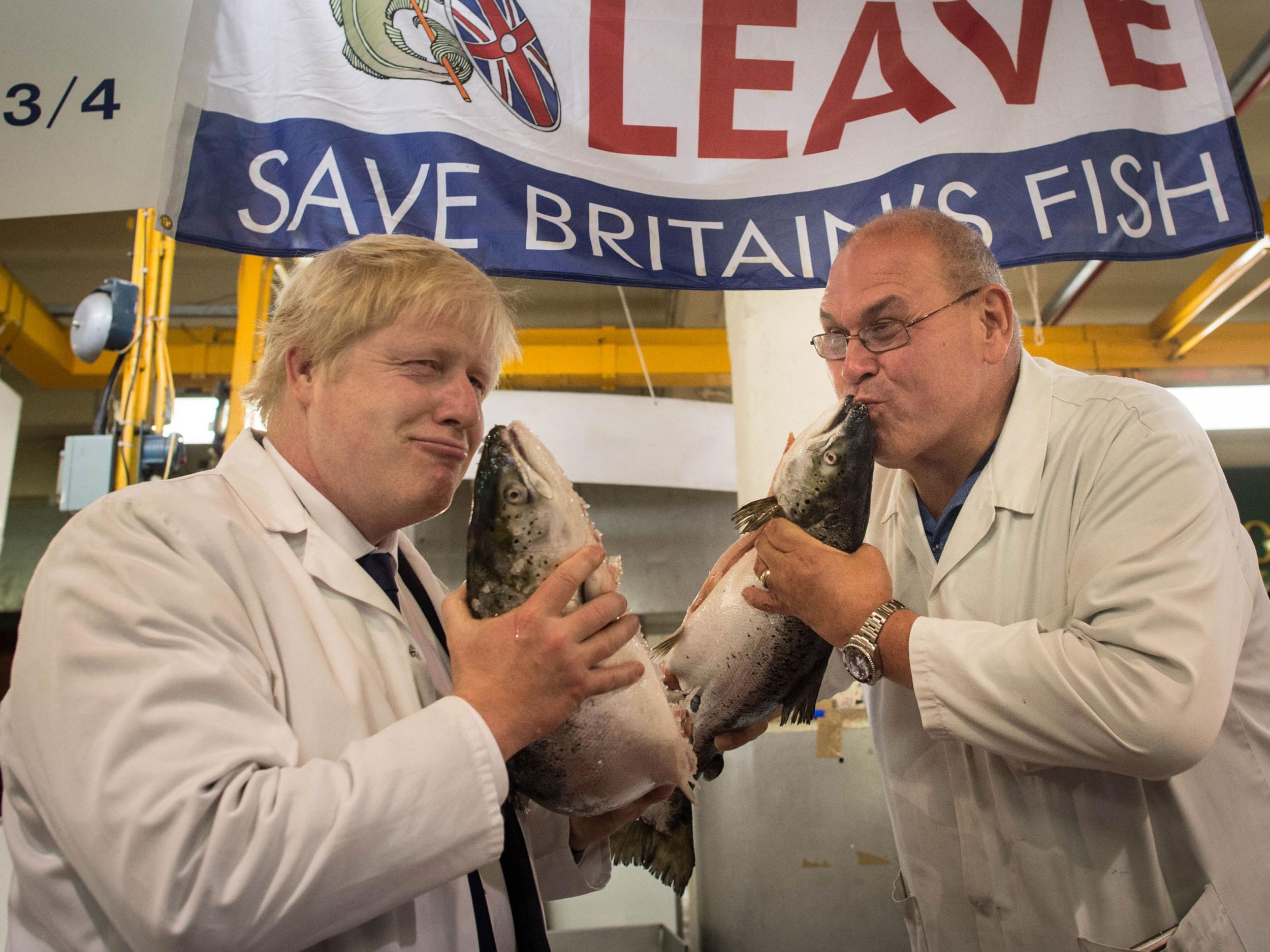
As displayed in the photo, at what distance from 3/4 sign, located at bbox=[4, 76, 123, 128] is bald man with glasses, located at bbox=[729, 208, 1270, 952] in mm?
2185

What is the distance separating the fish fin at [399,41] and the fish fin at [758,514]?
1.78m

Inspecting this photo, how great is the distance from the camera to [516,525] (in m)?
1.64

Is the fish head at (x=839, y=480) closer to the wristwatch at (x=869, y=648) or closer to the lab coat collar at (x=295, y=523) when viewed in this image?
the wristwatch at (x=869, y=648)

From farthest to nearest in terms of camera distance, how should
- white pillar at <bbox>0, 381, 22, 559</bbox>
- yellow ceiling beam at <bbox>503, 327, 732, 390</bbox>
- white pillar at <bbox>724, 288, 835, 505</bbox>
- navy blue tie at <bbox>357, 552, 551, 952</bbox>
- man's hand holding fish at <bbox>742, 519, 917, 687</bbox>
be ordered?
yellow ceiling beam at <bbox>503, 327, 732, 390</bbox> → white pillar at <bbox>0, 381, 22, 559</bbox> → white pillar at <bbox>724, 288, 835, 505</bbox> → man's hand holding fish at <bbox>742, 519, 917, 687</bbox> → navy blue tie at <bbox>357, 552, 551, 952</bbox>

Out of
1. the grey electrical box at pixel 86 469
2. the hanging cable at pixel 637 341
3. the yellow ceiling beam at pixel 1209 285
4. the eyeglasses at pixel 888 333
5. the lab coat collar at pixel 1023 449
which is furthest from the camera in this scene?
the yellow ceiling beam at pixel 1209 285

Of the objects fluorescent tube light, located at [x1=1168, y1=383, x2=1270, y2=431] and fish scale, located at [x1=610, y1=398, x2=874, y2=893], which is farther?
fluorescent tube light, located at [x1=1168, y1=383, x2=1270, y2=431]

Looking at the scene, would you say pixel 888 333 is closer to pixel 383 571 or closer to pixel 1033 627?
pixel 1033 627

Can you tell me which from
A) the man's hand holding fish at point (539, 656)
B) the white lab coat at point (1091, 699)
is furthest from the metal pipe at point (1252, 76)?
the man's hand holding fish at point (539, 656)

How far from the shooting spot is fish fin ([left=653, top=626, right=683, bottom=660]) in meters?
2.15

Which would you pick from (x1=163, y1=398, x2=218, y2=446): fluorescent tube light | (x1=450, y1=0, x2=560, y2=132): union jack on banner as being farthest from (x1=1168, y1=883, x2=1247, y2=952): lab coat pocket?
(x1=163, y1=398, x2=218, y2=446): fluorescent tube light

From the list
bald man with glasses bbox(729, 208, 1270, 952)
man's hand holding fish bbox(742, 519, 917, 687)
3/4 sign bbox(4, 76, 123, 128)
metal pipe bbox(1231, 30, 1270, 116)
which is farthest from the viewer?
metal pipe bbox(1231, 30, 1270, 116)

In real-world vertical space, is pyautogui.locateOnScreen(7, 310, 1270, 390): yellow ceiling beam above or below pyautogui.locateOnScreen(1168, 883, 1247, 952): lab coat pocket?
above

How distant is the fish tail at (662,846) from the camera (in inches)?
80.9

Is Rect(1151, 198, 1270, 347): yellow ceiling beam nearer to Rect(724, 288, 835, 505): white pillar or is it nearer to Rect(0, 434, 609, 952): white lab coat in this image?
Rect(724, 288, 835, 505): white pillar
